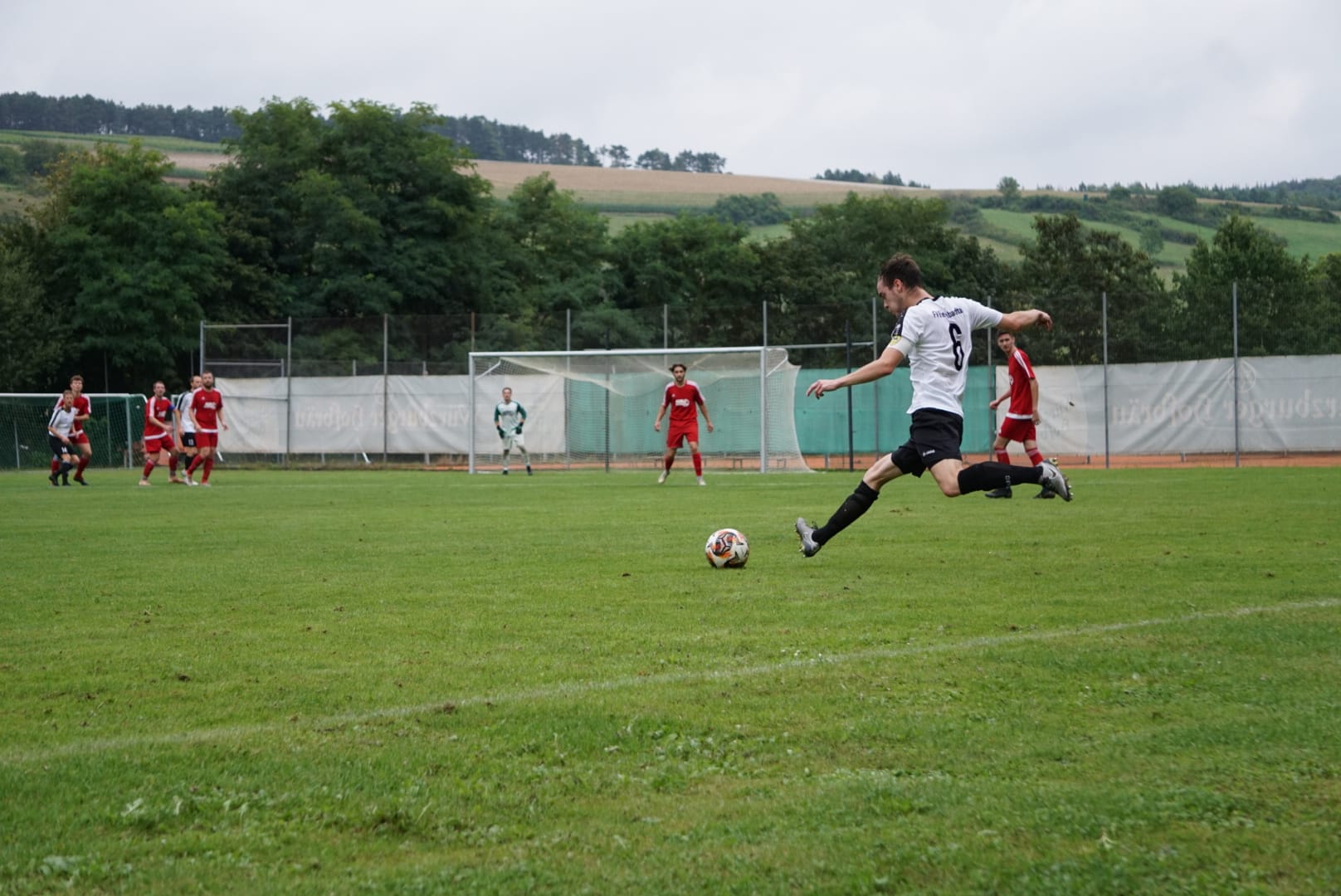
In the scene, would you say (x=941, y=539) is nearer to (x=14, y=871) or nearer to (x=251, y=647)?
(x=251, y=647)

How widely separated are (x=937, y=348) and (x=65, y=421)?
2132cm

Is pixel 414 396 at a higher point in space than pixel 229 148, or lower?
lower

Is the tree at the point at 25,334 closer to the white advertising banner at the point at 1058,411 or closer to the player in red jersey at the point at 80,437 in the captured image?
the white advertising banner at the point at 1058,411

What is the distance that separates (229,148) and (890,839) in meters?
54.8

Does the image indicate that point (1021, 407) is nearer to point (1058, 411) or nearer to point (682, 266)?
point (1058, 411)

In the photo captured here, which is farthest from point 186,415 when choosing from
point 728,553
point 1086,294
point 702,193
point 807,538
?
point 702,193

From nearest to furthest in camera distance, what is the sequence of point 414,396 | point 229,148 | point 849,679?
point 849,679
point 414,396
point 229,148

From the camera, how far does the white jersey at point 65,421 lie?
2530 centimetres

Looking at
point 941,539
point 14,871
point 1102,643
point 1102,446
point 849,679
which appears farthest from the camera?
point 1102,446

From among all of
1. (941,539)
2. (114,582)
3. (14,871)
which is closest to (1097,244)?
(941,539)

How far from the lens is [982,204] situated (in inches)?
3989

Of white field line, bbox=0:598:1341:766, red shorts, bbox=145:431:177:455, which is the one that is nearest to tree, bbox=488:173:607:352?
red shorts, bbox=145:431:177:455

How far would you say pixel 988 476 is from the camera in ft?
28.2

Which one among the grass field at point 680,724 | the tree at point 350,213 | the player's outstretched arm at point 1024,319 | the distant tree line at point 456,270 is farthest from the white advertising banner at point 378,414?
the player's outstretched arm at point 1024,319
